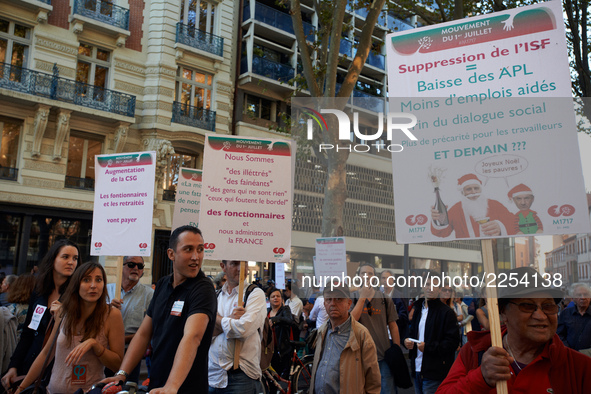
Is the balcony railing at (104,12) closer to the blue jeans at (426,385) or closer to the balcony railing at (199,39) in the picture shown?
the balcony railing at (199,39)

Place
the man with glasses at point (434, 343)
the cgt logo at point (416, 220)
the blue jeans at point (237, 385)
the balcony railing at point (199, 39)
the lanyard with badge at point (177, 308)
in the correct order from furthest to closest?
the balcony railing at point (199, 39), the man with glasses at point (434, 343), the blue jeans at point (237, 385), the lanyard with badge at point (177, 308), the cgt logo at point (416, 220)

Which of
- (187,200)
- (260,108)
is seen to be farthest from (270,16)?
(187,200)

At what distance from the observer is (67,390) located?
11.6 feet

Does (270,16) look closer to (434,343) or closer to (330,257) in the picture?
(330,257)

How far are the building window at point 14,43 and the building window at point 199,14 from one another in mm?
6272

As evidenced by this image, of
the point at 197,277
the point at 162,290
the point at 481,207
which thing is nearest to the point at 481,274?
the point at 481,207

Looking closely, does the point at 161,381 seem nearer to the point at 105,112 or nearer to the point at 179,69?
the point at 105,112

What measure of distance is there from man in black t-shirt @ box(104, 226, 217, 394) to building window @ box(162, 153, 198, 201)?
1706cm

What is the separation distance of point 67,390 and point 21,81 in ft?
52.9

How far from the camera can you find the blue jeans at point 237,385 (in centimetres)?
448

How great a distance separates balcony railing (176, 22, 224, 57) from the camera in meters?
20.6

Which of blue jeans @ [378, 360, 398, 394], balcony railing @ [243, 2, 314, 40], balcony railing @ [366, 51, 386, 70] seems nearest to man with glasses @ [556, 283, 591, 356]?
blue jeans @ [378, 360, 398, 394]

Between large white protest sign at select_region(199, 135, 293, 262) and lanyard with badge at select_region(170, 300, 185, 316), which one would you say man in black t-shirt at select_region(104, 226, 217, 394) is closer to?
lanyard with badge at select_region(170, 300, 185, 316)

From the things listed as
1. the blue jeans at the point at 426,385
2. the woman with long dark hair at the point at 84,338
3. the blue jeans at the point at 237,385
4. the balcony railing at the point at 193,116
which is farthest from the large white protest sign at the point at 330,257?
the balcony railing at the point at 193,116
